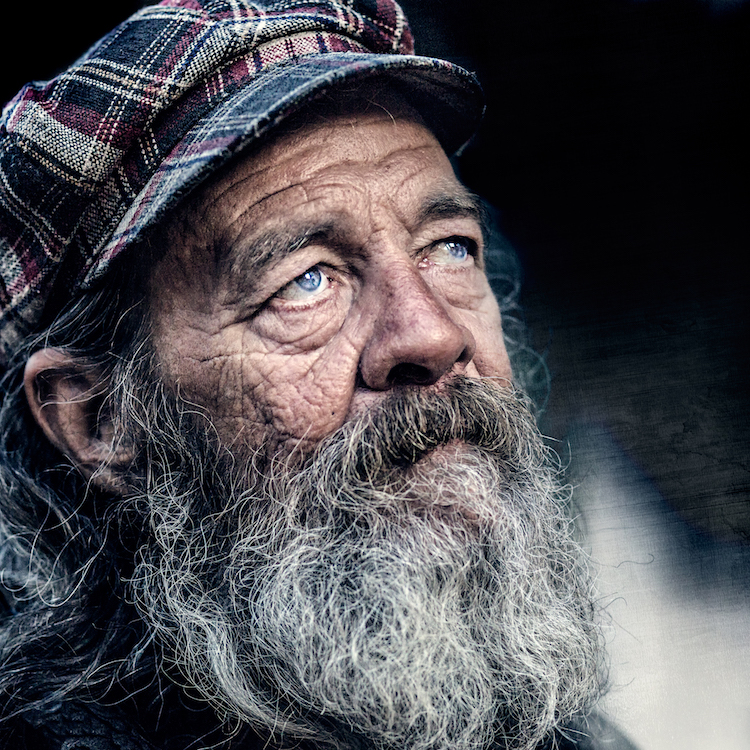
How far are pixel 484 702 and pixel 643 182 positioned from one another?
4.01 feet

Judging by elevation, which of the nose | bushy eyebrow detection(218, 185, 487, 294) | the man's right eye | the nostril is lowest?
the nostril

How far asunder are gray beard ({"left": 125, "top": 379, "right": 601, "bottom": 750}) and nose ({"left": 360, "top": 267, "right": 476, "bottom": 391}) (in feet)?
0.17

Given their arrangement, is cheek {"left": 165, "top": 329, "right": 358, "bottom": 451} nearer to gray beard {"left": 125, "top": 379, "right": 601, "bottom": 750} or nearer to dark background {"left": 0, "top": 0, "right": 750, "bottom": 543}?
gray beard {"left": 125, "top": 379, "right": 601, "bottom": 750}

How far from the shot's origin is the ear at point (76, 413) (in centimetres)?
148

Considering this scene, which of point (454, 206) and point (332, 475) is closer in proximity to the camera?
point (332, 475)

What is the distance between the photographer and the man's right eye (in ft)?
4.49

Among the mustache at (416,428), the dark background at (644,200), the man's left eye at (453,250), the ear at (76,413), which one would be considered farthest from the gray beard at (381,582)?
the man's left eye at (453,250)

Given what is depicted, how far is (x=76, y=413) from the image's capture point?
1.50m

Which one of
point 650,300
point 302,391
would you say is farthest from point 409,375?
point 650,300

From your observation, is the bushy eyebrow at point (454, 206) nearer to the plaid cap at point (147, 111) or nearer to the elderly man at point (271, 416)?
the elderly man at point (271, 416)

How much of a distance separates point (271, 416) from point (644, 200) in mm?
1026

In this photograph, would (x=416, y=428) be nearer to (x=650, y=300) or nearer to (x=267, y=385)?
(x=267, y=385)

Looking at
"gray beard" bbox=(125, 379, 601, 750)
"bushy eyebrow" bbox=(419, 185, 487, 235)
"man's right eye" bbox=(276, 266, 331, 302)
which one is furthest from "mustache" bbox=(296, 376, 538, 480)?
"bushy eyebrow" bbox=(419, 185, 487, 235)

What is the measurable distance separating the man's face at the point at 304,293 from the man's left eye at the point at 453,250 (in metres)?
0.13
